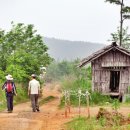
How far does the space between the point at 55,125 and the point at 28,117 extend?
262 centimetres

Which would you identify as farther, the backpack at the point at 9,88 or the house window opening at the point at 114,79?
the house window opening at the point at 114,79

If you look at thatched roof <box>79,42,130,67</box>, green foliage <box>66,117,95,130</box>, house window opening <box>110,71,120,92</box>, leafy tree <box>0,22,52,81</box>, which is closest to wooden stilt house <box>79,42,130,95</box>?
thatched roof <box>79,42,130,67</box>

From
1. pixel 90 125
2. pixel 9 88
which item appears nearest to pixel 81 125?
pixel 90 125

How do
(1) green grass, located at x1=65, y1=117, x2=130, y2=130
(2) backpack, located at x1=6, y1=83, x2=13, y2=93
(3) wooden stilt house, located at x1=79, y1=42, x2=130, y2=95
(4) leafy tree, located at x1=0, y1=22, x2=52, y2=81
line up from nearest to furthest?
(1) green grass, located at x1=65, y1=117, x2=130, y2=130
(2) backpack, located at x1=6, y1=83, x2=13, y2=93
(3) wooden stilt house, located at x1=79, y1=42, x2=130, y2=95
(4) leafy tree, located at x1=0, y1=22, x2=52, y2=81

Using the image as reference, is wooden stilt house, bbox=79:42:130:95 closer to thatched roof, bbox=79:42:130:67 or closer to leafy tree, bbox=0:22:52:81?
thatched roof, bbox=79:42:130:67

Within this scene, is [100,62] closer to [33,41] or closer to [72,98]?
[72,98]

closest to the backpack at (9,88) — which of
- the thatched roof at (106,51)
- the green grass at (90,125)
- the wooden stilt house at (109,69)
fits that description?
the green grass at (90,125)

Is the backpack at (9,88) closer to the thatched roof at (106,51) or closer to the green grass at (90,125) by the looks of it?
the green grass at (90,125)

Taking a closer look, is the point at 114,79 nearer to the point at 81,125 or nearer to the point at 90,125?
the point at 81,125

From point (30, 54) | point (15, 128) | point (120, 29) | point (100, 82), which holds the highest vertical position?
point (120, 29)

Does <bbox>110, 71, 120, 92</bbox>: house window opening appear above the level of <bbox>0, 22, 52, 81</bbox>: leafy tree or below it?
below

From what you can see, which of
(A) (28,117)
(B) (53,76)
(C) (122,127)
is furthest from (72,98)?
(B) (53,76)

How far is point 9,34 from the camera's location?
41.4m

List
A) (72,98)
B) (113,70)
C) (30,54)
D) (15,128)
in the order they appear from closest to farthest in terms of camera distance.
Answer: (15,128) < (72,98) < (113,70) < (30,54)
